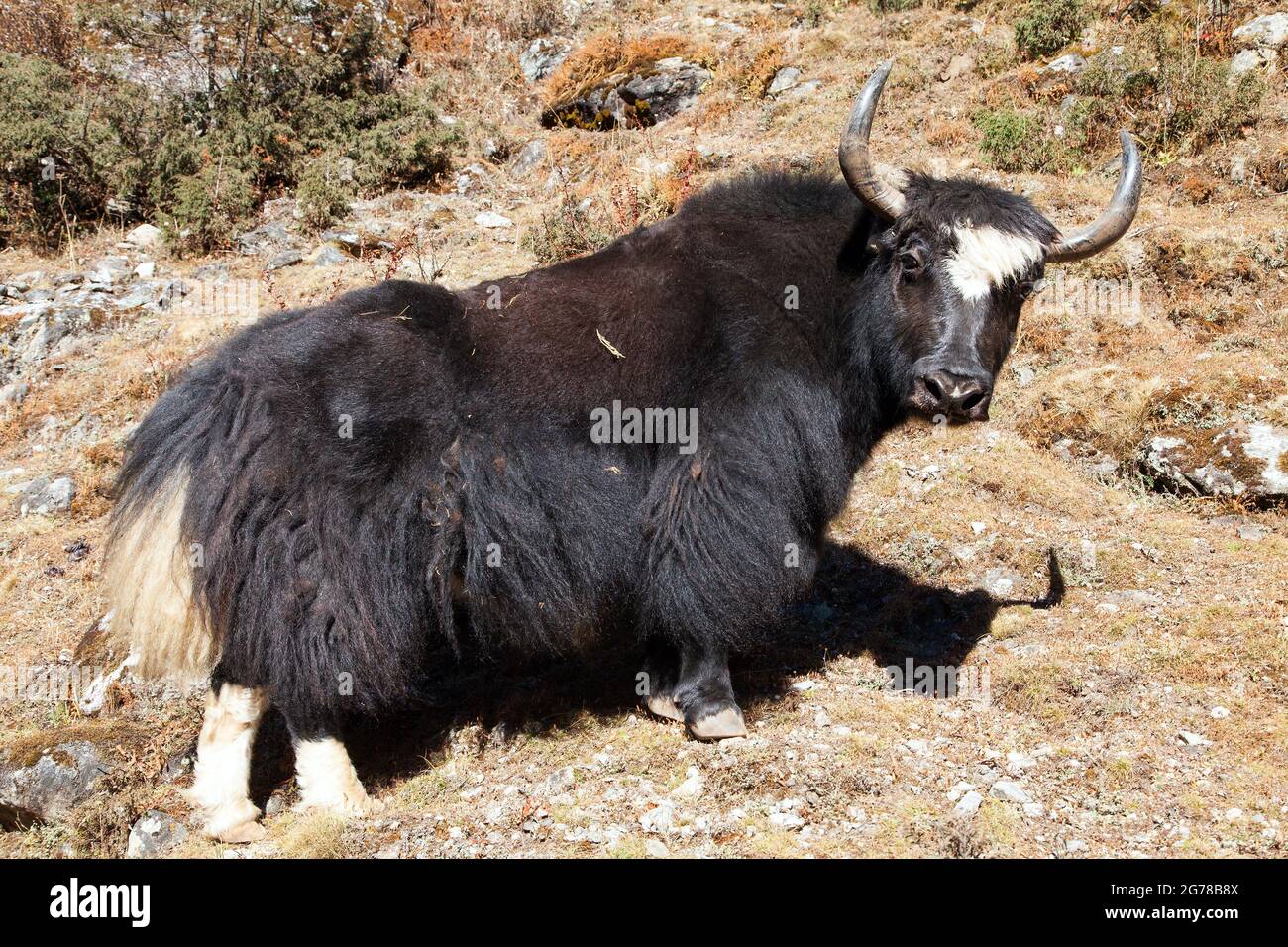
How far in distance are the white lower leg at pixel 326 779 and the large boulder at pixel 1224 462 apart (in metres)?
5.19

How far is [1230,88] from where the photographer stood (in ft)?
29.6

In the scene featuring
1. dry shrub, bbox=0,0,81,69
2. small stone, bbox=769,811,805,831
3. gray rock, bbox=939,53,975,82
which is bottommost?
small stone, bbox=769,811,805,831

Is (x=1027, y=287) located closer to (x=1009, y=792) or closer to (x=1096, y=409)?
(x=1009, y=792)

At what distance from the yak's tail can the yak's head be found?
3071mm

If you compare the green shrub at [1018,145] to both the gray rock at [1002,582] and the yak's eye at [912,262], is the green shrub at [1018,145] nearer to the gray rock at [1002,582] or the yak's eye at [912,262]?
the gray rock at [1002,582]

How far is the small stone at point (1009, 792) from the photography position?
3674 mm

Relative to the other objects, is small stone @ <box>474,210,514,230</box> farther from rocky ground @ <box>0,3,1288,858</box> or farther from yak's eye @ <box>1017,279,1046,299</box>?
yak's eye @ <box>1017,279,1046,299</box>

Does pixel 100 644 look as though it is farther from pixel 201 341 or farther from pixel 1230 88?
pixel 1230 88

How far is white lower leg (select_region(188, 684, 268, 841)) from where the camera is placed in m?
4.01

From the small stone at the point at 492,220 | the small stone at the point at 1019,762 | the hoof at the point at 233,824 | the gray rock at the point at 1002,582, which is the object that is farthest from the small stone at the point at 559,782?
the small stone at the point at 492,220

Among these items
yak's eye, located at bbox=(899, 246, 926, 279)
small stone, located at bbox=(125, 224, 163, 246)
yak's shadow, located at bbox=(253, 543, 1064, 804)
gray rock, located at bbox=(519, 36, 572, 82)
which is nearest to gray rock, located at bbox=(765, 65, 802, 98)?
gray rock, located at bbox=(519, 36, 572, 82)

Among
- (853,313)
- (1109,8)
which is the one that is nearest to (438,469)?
(853,313)

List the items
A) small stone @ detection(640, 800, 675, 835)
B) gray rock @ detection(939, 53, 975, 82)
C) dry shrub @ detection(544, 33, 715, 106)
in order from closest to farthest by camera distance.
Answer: small stone @ detection(640, 800, 675, 835) < gray rock @ detection(939, 53, 975, 82) < dry shrub @ detection(544, 33, 715, 106)

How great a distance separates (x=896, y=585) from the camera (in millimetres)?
5750
